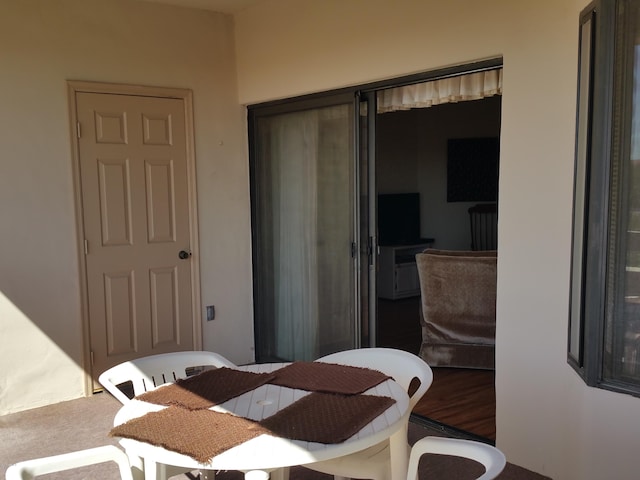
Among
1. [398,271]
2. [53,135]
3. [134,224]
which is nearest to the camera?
[53,135]

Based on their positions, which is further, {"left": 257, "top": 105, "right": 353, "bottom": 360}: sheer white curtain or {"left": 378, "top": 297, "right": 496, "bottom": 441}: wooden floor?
{"left": 257, "top": 105, "right": 353, "bottom": 360}: sheer white curtain

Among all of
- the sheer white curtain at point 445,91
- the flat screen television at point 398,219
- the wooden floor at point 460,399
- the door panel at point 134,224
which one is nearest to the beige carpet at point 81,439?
the wooden floor at point 460,399

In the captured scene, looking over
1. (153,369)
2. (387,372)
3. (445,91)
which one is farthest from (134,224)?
(387,372)

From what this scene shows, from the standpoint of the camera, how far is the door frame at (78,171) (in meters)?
4.00

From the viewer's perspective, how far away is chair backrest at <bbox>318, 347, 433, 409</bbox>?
7.68 feet

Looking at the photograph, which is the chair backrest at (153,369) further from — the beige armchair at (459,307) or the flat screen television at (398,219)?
the flat screen television at (398,219)

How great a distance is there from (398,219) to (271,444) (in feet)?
19.0

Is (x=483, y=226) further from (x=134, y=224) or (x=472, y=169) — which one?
(x=134, y=224)

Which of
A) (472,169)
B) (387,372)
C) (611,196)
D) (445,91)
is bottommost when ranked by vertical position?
(387,372)

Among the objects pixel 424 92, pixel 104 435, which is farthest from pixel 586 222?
pixel 104 435

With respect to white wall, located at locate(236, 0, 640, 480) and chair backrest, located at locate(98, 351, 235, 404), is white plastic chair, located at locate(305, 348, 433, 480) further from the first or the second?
white wall, located at locate(236, 0, 640, 480)

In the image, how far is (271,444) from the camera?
1.62m

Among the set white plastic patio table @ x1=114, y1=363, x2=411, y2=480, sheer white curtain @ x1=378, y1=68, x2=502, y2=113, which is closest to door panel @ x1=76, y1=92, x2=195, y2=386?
sheer white curtain @ x1=378, y1=68, x2=502, y2=113

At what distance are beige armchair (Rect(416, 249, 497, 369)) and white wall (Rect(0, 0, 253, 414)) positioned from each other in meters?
1.91
